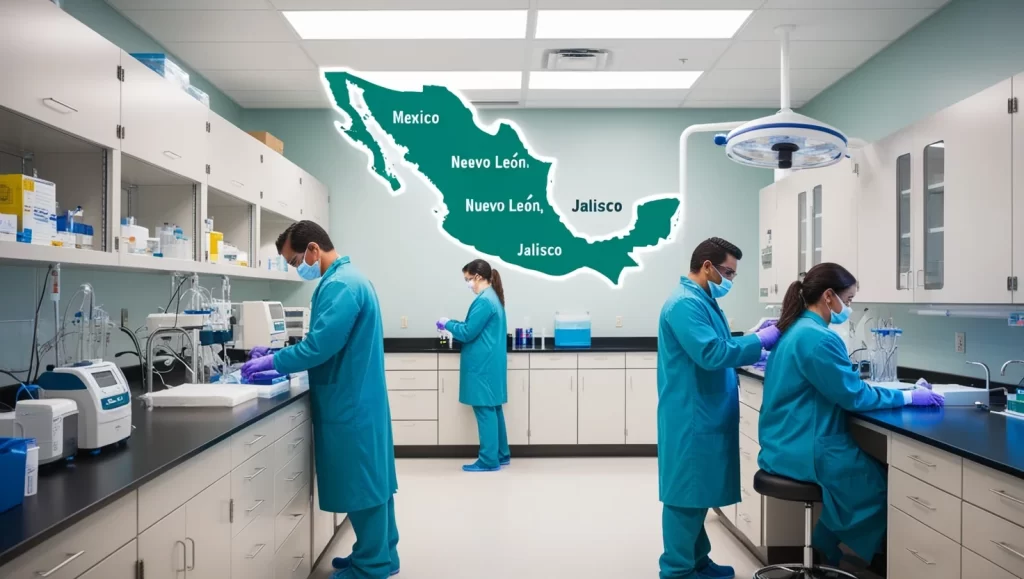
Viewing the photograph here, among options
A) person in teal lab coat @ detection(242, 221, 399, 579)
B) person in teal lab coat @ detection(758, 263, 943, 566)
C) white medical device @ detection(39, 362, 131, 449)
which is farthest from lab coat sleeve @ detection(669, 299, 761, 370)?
white medical device @ detection(39, 362, 131, 449)

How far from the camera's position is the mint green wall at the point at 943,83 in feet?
9.43

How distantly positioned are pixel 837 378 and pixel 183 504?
6.70 feet

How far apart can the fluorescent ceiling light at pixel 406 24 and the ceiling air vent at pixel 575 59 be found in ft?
1.11

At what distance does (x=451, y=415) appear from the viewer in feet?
15.3

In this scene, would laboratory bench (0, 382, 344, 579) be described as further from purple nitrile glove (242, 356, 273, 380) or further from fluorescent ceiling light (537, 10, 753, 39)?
fluorescent ceiling light (537, 10, 753, 39)

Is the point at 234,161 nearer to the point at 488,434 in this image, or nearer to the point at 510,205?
the point at 510,205

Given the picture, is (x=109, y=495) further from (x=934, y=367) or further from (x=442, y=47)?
(x=934, y=367)

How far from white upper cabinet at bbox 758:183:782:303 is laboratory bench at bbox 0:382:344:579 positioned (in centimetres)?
313

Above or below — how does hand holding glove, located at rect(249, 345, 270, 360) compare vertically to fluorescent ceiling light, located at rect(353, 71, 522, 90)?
below

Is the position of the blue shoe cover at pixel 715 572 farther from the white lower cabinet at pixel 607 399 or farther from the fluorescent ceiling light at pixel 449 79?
the fluorescent ceiling light at pixel 449 79

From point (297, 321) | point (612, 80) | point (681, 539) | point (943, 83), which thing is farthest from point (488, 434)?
point (943, 83)

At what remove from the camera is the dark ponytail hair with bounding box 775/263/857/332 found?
235 cm

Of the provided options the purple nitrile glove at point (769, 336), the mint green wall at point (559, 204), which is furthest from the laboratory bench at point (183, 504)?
the mint green wall at point (559, 204)

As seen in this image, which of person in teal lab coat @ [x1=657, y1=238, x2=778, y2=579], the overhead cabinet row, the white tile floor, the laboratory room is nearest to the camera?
the laboratory room
